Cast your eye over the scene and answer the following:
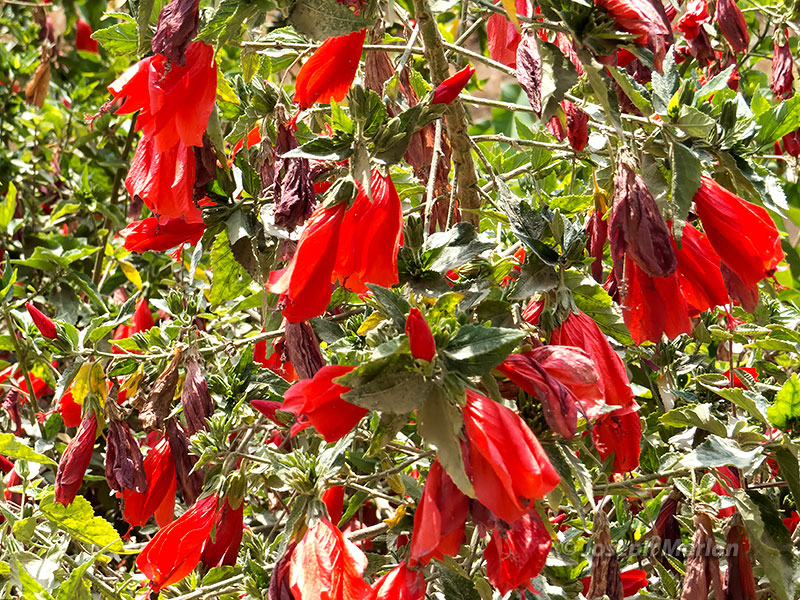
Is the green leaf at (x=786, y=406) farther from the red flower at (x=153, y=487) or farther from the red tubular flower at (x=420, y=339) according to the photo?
the red flower at (x=153, y=487)

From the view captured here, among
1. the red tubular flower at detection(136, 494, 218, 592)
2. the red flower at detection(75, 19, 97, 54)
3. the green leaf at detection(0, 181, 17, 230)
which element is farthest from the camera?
the red flower at detection(75, 19, 97, 54)

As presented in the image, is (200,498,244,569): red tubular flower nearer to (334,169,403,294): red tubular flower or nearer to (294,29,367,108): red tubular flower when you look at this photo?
(334,169,403,294): red tubular flower

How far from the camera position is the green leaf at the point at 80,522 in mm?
1265

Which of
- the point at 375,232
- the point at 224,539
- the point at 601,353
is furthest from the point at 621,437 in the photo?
the point at 224,539

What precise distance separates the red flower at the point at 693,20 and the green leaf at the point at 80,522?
136 cm

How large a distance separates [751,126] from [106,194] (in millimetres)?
2072

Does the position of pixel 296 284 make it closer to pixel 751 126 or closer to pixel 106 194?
pixel 751 126

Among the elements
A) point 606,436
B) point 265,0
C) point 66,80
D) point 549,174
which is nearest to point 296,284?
point 265,0

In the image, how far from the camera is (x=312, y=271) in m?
0.91

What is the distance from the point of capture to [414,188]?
3.95 feet

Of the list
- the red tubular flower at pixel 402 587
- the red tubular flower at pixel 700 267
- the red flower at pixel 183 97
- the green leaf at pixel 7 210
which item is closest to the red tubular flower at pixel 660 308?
the red tubular flower at pixel 700 267

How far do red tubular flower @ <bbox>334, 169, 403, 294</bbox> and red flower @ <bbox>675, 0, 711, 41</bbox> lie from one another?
1.07 metres

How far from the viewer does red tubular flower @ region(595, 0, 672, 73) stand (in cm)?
83

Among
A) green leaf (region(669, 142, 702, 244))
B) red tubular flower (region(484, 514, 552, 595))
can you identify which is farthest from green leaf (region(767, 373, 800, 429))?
red tubular flower (region(484, 514, 552, 595))
